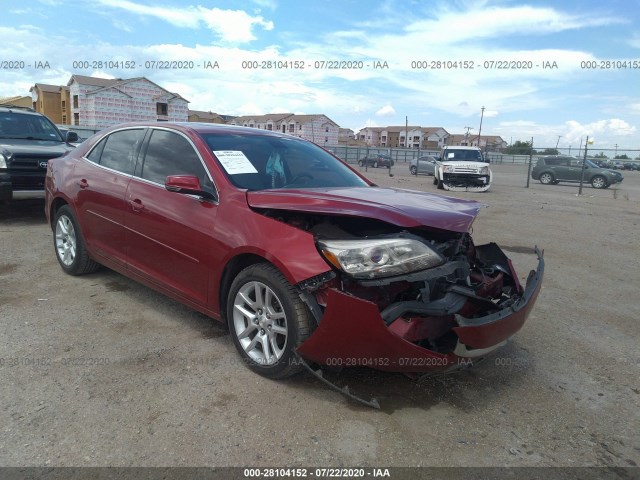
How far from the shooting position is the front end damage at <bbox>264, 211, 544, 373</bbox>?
2.52 meters

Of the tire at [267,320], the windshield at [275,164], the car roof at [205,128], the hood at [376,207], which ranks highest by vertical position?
the car roof at [205,128]

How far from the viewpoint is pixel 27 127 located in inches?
338

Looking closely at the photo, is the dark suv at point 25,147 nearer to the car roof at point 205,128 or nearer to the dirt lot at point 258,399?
the dirt lot at point 258,399

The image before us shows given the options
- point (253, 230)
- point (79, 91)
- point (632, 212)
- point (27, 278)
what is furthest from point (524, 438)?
point (79, 91)

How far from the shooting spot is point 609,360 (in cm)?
357

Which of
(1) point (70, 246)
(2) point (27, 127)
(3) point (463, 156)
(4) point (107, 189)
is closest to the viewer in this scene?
(4) point (107, 189)

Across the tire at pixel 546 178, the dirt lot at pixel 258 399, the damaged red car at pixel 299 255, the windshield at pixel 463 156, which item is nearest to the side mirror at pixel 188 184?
the damaged red car at pixel 299 255

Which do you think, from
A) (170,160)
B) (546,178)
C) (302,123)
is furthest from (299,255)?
(302,123)

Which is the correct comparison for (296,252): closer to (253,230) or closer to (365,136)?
(253,230)

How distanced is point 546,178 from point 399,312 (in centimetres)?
2566

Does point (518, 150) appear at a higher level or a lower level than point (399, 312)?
higher

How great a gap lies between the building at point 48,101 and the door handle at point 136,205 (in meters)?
69.3

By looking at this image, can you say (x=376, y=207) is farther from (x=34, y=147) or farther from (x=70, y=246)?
(x=34, y=147)

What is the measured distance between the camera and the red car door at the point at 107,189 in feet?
13.5
